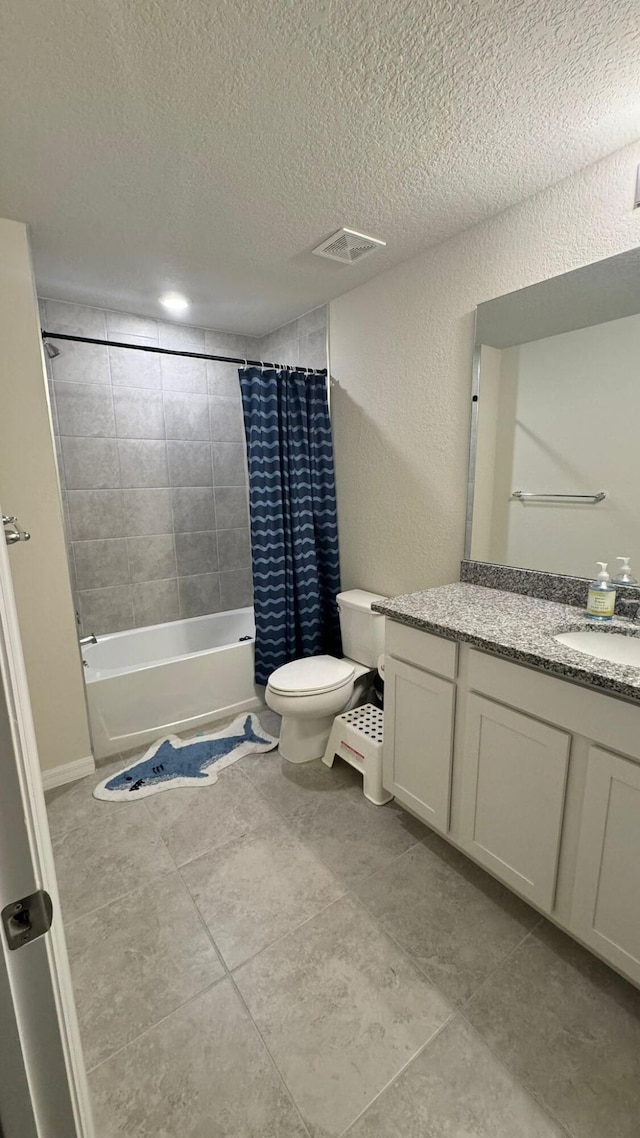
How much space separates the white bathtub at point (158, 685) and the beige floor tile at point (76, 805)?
20cm

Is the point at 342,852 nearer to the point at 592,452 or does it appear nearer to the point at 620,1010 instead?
the point at 620,1010

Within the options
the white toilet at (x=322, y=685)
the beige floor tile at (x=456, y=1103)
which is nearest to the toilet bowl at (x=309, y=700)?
the white toilet at (x=322, y=685)

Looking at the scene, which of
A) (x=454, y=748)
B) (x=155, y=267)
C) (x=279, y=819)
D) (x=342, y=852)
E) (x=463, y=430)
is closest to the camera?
(x=454, y=748)

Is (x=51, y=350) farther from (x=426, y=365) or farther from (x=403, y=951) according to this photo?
(x=403, y=951)

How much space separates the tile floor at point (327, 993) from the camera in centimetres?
103

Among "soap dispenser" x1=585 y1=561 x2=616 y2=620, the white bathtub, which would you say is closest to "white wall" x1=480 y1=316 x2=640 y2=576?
"soap dispenser" x1=585 y1=561 x2=616 y2=620

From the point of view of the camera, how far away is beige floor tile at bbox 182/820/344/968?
1.43 metres

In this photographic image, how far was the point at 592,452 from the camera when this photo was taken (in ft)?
5.35

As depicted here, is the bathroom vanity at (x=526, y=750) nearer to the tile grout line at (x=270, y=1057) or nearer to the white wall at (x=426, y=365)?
the white wall at (x=426, y=365)

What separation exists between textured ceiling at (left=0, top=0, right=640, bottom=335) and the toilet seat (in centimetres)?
188

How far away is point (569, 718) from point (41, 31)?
79.0 inches

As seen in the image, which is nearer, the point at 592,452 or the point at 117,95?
the point at 117,95

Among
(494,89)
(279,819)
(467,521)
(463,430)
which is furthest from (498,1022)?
(494,89)

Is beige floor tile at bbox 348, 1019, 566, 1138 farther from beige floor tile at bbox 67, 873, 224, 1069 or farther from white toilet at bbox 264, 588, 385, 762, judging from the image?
white toilet at bbox 264, 588, 385, 762
